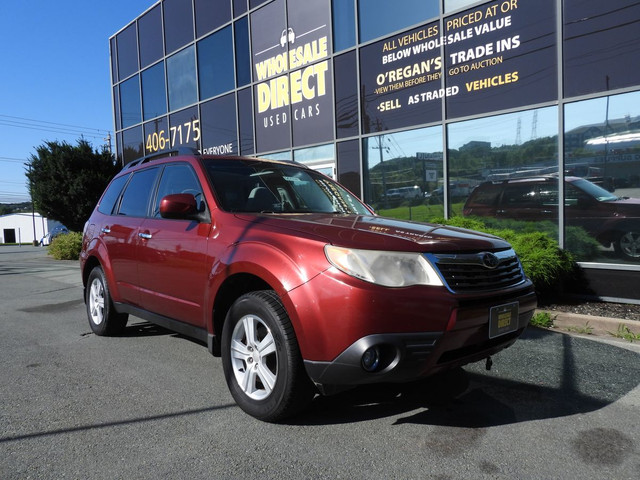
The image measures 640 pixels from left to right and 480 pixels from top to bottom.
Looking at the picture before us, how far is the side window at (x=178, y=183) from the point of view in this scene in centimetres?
394

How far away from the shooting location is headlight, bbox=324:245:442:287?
2.67 metres

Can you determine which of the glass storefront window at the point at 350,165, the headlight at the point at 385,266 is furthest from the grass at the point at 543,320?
the glass storefront window at the point at 350,165

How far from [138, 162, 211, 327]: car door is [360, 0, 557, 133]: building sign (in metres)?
5.45

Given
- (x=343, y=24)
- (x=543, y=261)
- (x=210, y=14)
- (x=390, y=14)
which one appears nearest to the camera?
(x=543, y=261)

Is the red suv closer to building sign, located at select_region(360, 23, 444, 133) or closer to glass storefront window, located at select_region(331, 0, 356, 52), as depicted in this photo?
building sign, located at select_region(360, 23, 444, 133)

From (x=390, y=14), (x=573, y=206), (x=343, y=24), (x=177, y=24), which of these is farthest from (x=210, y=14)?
(x=573, y=206)

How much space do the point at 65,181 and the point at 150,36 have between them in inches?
213

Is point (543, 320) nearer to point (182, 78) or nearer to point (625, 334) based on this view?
point (625, 334)

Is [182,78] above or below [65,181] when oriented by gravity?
above

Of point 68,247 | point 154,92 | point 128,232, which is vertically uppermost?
point 154,92

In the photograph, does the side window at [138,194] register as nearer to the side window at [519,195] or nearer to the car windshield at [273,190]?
the car windshield at [273,190]

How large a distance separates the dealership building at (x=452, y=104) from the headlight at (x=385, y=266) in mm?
4938

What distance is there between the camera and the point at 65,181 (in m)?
15.9

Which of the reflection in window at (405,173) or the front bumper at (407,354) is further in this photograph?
the reflection in window at (405,173)
